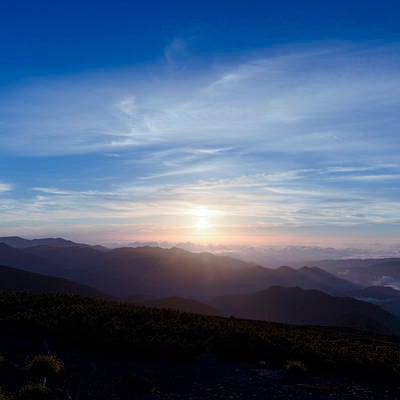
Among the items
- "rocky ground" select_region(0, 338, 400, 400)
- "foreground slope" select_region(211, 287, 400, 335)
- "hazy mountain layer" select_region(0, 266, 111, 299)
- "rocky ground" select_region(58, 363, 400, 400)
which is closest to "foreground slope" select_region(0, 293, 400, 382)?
"rocky ground" select_region(0, 338, 400, 400)

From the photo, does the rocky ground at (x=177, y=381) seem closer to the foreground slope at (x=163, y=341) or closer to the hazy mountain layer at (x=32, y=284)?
the foreground slope at (x=163, y=341)

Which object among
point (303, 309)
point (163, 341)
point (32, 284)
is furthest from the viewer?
point (303, 309)

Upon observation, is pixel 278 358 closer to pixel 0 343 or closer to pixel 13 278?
pixel 0 343

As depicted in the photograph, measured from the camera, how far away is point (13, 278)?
131 meters

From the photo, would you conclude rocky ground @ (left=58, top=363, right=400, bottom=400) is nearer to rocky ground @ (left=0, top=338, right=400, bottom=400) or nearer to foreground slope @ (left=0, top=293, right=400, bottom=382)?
rocky ground @ (left=0, top=338, right=400, bottom=400)

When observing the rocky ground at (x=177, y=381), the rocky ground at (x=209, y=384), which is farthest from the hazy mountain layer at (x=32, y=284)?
the rocky ground at (x=209, y=384)

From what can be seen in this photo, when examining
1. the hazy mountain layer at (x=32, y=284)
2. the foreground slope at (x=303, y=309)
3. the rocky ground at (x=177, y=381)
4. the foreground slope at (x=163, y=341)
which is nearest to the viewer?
the rocky ground at (x=177, y=381)

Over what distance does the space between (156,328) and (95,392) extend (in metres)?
7.70

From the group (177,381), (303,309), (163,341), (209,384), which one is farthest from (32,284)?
→ (209,384)

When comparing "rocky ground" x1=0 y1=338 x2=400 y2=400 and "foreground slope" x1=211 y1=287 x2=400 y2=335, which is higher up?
"rocky ground" x1=0 y1=338 x2=400 y2=400

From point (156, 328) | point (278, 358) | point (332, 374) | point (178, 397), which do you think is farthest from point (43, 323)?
point (332, 374)

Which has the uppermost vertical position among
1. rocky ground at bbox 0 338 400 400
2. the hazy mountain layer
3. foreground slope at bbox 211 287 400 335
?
rocky ground at bbox 0 338 400 400

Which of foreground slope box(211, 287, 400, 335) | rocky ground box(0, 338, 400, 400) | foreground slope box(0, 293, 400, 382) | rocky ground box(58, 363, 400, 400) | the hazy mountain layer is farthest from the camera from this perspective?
foreground slope box(211, 287, 400, 335)

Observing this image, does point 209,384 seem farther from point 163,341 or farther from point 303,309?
point 303,309
